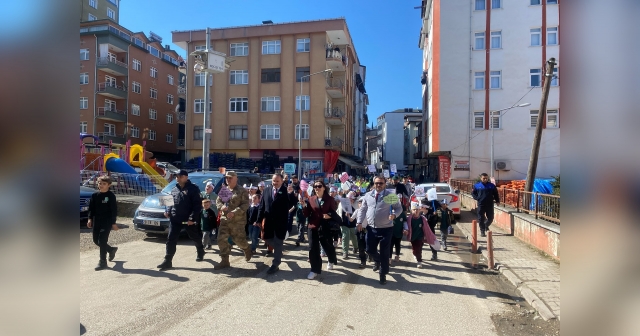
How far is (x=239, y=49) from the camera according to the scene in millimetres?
40875

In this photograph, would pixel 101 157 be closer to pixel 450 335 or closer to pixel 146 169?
pixel 146 169

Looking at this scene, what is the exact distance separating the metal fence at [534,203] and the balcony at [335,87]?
26754 mm

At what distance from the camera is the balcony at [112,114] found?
1617 inches

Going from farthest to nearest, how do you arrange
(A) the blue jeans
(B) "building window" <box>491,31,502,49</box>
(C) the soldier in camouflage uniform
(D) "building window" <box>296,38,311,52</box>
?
1. (D) "building window" <box>296,38,311,52</box>
2. (B) "building window" <box>491,31,502,49</box>
3. (C) the soldier in camouflage uniform
4. (A) the blue jeans

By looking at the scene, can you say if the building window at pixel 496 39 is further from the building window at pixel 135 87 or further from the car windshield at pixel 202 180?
the building window at pixel 135 87

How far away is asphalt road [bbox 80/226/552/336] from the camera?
4.49 meters

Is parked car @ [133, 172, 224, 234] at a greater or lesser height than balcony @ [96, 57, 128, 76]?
lesser

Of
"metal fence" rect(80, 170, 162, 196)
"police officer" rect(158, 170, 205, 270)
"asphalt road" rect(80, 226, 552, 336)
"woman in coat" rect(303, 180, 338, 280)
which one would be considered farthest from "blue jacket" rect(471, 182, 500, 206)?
"metal fence" rect(80, 170, 162, 196)

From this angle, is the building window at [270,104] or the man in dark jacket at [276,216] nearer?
the man in dark jacket at [276,216]

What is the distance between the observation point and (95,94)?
133 feet

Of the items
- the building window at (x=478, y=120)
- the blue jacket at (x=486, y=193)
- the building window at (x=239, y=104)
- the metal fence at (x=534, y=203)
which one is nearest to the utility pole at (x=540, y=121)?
the metal fence at (x=534, y=203)

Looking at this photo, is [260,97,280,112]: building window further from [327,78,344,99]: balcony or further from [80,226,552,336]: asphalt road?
[80,226,552,336]: asphalt road

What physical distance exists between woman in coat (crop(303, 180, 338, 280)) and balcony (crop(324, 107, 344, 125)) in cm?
3233
